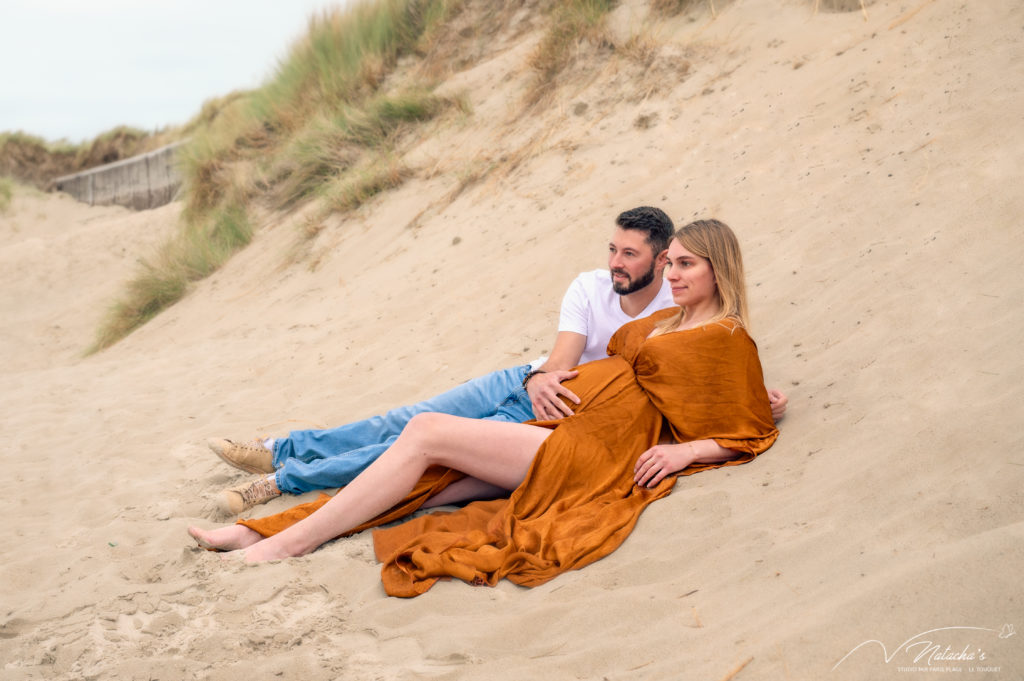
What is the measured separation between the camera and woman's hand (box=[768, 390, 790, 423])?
365 centimetres

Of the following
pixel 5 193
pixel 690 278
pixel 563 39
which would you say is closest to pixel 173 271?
pixel 563 39

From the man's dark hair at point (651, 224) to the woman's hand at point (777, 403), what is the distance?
2.74 ft

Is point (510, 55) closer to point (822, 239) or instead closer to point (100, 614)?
point (822, 239)

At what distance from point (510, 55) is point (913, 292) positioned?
21.1 feet

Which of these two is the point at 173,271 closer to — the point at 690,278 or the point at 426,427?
the point at 426,427

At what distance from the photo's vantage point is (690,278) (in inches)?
141

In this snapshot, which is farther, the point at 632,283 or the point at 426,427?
the point at 632,283

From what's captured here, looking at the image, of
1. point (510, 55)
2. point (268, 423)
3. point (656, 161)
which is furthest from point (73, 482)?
point (510, 55)

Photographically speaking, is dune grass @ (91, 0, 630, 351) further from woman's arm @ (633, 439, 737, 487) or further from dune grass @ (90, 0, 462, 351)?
woman's arm @ (633, 439, 737, 487)

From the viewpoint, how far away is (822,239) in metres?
5.09

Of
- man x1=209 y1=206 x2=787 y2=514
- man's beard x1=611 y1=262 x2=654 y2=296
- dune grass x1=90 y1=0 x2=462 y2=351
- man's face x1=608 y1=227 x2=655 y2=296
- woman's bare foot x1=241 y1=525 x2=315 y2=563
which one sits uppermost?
dune grass x1=90 y1=0 x2=462 y2=351

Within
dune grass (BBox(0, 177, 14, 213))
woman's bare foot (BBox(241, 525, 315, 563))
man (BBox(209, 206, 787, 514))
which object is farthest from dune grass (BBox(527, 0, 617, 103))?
dune grass (BBox(0, 177, 14, 213))

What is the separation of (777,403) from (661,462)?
0.63 m

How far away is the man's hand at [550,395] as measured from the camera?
352 cm
